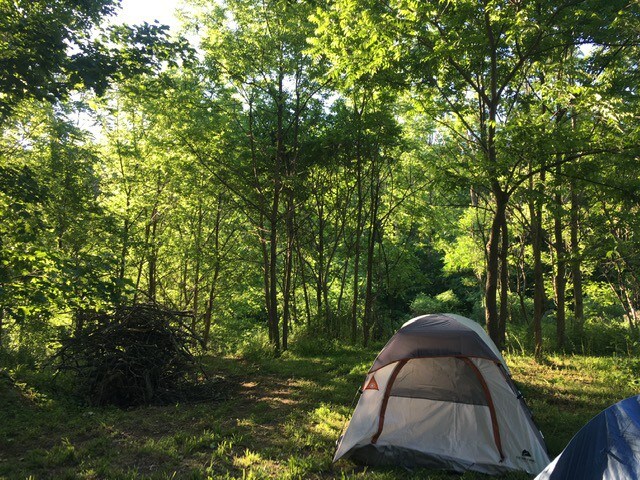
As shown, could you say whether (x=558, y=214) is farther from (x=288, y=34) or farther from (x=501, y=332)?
(x=288, y=34)

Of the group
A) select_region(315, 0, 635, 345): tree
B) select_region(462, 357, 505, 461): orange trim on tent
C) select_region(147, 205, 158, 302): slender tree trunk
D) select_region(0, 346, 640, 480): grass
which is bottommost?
select_region(0, 346, 640, 480): grass

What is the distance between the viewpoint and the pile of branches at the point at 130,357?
22.1ft

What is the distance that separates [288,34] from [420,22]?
11.7 ft

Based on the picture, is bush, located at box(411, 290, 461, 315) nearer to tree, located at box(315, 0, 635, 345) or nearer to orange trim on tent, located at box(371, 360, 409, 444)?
tree, located at box(315, 0, 635, 345)

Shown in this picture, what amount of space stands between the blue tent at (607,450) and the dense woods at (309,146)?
3.84 meters

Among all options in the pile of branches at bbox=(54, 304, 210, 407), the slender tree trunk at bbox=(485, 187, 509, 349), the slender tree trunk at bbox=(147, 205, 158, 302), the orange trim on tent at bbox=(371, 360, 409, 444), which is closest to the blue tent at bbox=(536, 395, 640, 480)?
the orange trim on tent at bbox=(371, 360, 409, 444)

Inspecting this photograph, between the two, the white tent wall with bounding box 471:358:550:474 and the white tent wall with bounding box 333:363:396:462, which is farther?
the white tent wall with bounding box 333:363:396:462

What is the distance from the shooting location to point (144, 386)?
6.85 m

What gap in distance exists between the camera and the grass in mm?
4309

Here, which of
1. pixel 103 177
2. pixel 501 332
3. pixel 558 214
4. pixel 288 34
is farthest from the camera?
pixel 103 177

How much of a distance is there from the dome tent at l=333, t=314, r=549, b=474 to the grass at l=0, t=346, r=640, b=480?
213 millimetres

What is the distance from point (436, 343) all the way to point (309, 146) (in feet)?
25.0

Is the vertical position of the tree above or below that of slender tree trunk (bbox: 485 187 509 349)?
above

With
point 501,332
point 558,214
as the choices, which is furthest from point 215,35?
point 501,332
